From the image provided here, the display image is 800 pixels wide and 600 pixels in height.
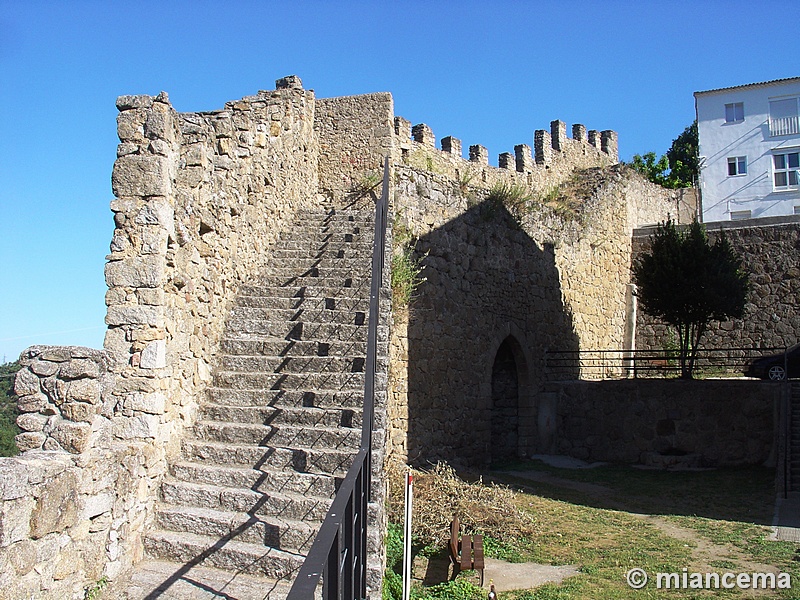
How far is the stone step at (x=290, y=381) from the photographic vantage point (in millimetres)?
6418

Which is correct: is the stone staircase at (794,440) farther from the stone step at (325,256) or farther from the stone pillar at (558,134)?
the stone pillar at (558,134)

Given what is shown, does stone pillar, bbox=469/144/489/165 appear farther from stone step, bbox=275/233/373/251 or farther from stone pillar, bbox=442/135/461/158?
stone step, bbox=275/233/373/251

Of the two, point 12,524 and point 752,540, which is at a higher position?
point 12,524

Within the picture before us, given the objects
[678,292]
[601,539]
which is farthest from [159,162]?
[678,292]

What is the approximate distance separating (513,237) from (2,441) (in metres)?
9.79

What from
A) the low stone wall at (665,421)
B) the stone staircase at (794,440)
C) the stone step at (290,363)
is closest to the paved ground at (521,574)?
the stone step at (290,363)

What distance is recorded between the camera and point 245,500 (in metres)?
5.38

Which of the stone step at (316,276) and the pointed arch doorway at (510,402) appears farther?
the pointed arch doorway at (510,402)

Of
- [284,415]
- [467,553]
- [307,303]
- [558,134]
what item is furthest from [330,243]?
[558,134]

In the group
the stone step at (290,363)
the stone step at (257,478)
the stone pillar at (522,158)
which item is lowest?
the stone step at (257,478)

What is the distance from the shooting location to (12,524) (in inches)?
146

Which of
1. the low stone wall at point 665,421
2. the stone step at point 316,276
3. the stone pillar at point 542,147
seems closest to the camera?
the stone step at point 316,276

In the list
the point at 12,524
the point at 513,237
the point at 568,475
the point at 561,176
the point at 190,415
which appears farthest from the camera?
the point at 561,176

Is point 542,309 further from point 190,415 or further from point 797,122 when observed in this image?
point 797,122
